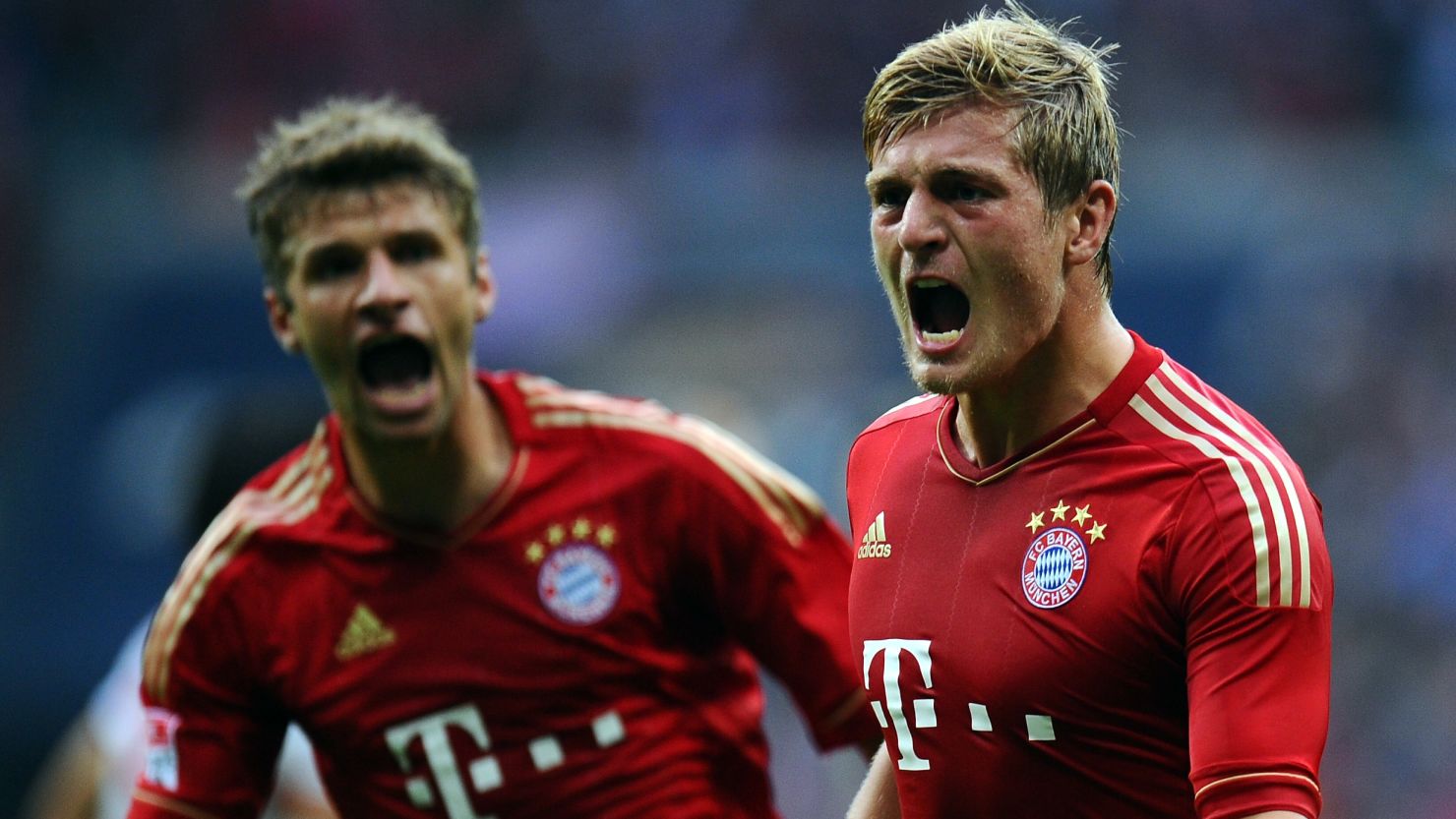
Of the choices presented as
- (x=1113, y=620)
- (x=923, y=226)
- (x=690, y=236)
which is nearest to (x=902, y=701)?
(x=1113, y=620)

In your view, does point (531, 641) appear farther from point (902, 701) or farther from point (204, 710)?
point (902, 701)

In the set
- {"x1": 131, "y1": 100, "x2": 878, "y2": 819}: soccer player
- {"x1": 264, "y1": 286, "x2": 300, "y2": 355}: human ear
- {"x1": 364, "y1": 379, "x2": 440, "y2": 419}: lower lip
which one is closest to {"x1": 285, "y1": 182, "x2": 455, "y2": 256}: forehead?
{"x1": 131, "y1": 100, "x2": 878, "y2": 819}: soccer player

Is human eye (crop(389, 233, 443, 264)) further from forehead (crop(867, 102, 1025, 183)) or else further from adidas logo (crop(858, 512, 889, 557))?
forehead (crop(867, 102, 1025, 183))

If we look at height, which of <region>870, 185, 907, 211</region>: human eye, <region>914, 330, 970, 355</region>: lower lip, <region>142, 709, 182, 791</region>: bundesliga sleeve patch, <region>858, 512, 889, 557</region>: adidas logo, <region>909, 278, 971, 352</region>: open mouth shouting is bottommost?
<region>142, 709, 182, 791</region>: bundesliga sleeve patch

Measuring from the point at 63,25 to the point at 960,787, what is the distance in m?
12.3

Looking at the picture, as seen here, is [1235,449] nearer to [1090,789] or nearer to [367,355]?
[1090,789]

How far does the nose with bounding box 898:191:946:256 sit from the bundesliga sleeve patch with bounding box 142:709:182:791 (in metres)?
2.29

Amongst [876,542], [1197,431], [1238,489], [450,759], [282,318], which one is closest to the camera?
[1238,489]

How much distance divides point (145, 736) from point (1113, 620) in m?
3.30

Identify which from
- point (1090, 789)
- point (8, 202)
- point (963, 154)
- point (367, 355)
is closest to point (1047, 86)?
point (963, 154)

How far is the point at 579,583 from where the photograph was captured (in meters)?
4.37

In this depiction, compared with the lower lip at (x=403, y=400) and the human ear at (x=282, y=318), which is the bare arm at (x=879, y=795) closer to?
the lower lip at (x=403, y=400)

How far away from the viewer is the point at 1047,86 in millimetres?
3100

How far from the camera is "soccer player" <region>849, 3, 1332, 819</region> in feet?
9.14
